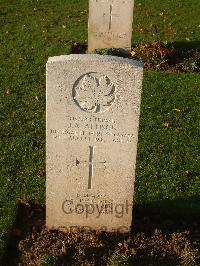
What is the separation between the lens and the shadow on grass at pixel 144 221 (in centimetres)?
533

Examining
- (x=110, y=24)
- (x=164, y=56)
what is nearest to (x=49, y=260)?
(x=164, y=56)

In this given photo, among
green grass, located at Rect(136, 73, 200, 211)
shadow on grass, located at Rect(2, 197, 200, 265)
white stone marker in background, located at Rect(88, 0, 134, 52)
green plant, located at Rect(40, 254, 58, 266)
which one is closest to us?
green plant, located at Rect(40, 254, 58, 266)

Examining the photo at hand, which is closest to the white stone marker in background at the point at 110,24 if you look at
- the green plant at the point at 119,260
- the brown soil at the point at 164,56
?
the brown soil at the point at 164,56

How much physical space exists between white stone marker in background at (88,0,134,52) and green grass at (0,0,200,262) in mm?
747

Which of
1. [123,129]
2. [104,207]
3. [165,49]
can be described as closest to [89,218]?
[104,207]

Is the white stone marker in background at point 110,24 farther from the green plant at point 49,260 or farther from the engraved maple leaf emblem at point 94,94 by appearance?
the green plant at point 49,260

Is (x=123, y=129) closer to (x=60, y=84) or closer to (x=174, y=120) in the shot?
(x=60, y=84)

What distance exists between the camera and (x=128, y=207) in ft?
17.5

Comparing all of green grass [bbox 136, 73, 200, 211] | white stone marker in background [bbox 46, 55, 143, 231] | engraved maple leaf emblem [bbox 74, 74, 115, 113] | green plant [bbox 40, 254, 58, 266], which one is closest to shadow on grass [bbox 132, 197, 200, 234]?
green grass [bbox 136, 73, 200, 211]

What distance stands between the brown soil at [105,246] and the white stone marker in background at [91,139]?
159mm

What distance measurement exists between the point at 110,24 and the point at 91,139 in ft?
20.4

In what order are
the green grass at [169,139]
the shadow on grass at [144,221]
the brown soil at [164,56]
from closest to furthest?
the shadow on grass at [144,221], the green grass at [169,139], the brown soil at [164,56]

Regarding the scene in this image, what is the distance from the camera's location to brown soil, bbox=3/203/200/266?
504cm

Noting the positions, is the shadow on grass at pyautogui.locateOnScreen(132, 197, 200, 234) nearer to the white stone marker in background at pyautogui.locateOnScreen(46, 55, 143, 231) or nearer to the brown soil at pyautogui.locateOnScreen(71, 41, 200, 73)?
the white stone marker in background at pyautogui.locateOnScreen(46, 55, 143, 231)
